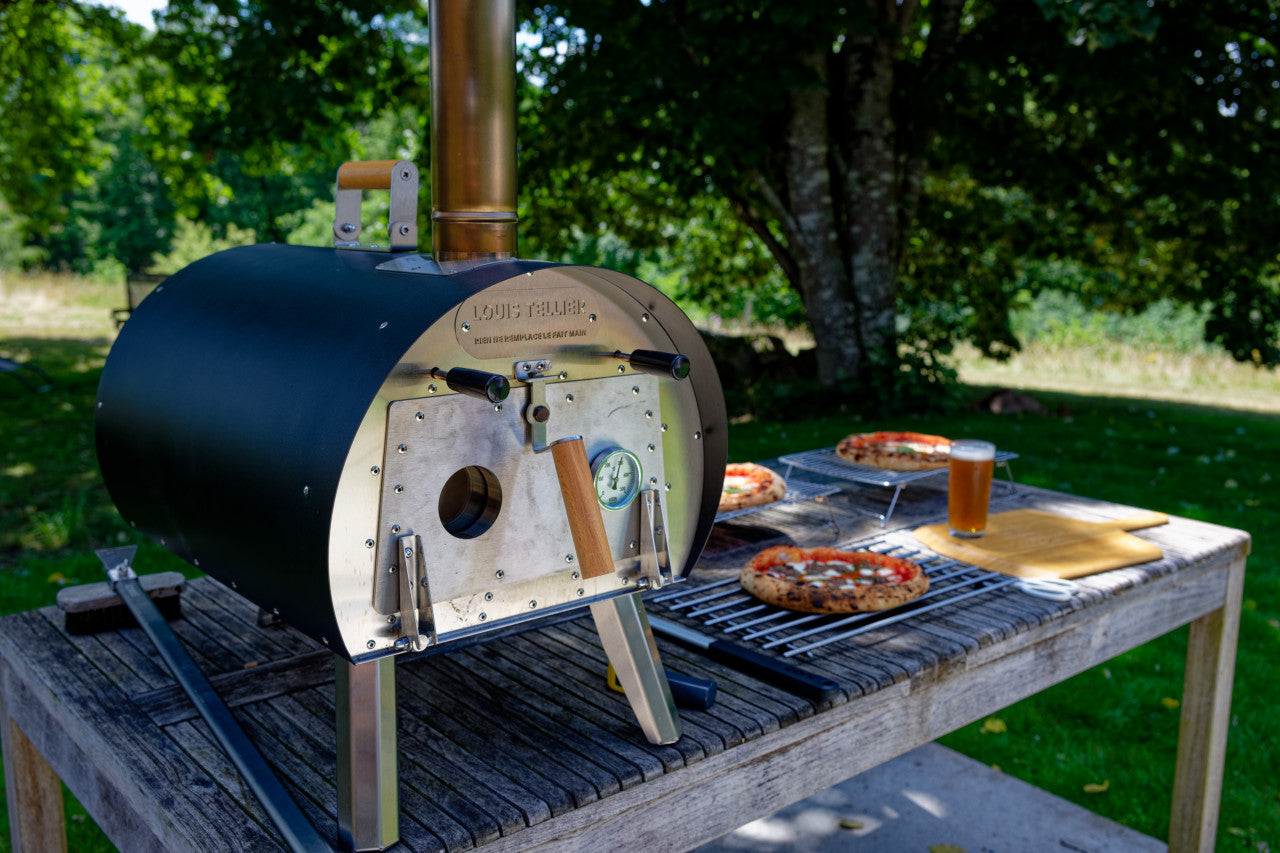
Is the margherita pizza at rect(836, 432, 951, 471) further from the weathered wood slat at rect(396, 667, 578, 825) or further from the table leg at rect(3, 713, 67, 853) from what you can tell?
the table leg at rect(3, 713, 67, 853)

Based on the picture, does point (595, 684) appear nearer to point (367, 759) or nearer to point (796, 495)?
point (367, 759)

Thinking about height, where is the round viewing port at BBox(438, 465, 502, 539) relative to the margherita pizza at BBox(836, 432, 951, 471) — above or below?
above

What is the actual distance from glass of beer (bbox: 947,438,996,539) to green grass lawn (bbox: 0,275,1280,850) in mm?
1448

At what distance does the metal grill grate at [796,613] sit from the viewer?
204 cm

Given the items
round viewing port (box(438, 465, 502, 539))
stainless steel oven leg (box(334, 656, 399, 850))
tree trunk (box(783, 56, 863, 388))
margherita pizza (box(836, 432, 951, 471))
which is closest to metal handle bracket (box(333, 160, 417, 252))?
round viewing port (box(438, 465, 502, 539))

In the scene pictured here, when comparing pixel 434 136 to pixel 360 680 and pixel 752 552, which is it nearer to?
pixel 360 680

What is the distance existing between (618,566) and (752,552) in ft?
3.44

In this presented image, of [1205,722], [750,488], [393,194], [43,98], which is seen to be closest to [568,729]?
[393,194]

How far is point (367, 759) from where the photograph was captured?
4.38ft

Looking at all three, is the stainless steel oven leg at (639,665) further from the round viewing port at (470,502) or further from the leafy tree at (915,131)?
the leafy tree at (915,131)

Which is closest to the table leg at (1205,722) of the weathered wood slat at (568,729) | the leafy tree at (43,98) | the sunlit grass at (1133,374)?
the weathered wood slat at (568,729)

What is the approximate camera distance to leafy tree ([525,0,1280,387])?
7543mm

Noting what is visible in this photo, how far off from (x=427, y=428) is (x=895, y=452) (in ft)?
6.41

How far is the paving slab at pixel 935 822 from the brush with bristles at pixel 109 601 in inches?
75.5
